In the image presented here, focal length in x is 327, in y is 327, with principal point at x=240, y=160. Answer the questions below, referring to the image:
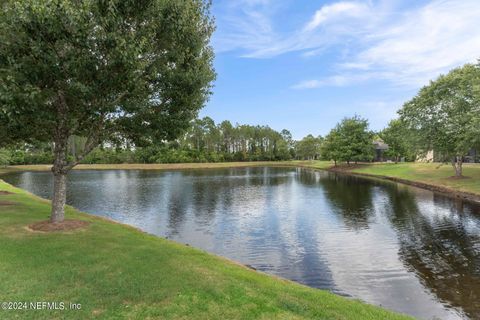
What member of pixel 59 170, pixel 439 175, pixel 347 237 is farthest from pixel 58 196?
pixel 439 175

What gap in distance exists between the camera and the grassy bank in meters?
7.48

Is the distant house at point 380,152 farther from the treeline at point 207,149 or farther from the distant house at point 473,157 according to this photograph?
the treeline at point 207,149

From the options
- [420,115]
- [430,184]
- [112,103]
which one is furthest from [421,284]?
[420,115]

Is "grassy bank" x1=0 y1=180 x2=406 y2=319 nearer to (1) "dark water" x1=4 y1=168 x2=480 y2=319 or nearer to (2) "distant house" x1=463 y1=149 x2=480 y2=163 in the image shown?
(1) "dark water" x1=4 y1=168 x2=480 y2=319

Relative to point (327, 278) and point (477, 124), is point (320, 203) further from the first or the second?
point (327, 278)

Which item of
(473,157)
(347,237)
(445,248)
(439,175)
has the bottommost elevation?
(347,237)

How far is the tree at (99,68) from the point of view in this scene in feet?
33.9

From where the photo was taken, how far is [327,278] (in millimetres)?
14164

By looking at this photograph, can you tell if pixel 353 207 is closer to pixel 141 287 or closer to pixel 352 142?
pixel 141 287

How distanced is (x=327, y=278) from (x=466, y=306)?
16.3ft

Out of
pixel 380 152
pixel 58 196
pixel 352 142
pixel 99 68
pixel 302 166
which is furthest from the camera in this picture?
pixel 302 166

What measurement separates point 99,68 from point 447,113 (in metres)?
46.9

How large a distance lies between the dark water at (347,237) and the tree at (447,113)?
33.9 ft

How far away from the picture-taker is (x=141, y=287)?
8508mm
